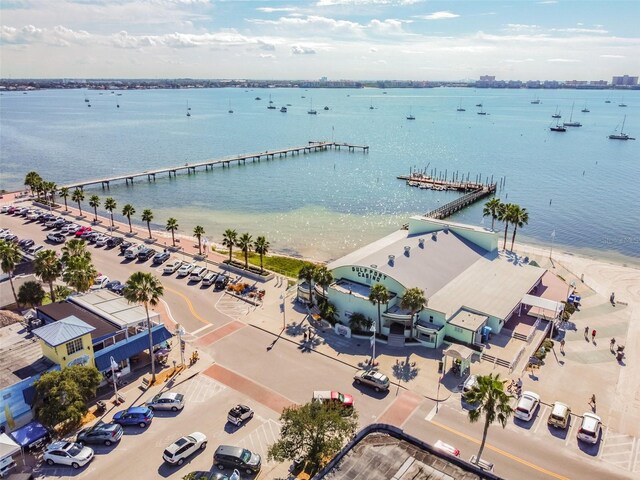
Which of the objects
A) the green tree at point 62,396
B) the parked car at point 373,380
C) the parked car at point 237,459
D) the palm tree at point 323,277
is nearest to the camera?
the parked car at point 237,459

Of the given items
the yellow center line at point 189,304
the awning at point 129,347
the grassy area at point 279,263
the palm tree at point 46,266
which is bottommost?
the grassy area at point 279,263

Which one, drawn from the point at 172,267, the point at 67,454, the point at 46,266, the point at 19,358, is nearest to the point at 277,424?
the point at 67,454

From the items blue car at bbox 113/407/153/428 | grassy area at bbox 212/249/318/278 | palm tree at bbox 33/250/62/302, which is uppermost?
palm tree at bbox 33/250/62/302

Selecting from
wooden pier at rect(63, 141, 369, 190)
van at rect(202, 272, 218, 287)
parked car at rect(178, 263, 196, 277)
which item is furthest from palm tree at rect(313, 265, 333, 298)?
wooden pier at rect(63, 141, 369, 190)

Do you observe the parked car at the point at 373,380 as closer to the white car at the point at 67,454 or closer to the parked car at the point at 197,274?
the white car at the point at 67,454

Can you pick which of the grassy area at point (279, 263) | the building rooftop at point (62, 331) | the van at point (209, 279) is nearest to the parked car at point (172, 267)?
the van at point (209, 279)

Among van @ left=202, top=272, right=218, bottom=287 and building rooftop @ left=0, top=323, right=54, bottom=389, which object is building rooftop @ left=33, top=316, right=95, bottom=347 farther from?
van @ left=202, top=272, right=218, bottom=287
